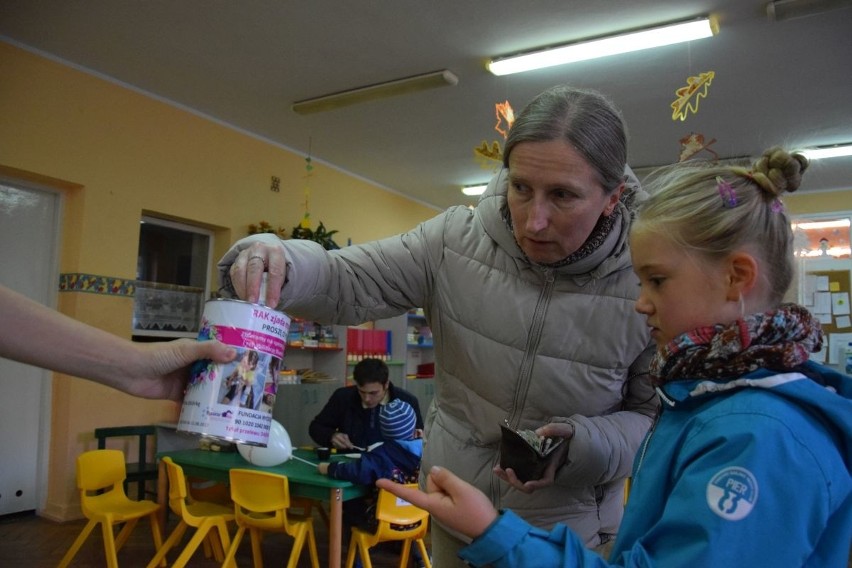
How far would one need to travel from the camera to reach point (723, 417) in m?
0.83

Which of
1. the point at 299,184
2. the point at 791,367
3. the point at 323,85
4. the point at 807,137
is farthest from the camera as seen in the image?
the point at 299,184

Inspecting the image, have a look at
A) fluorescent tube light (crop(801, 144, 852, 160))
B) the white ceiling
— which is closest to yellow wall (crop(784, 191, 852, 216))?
fluorescent tube light (crop(801, 144, 852, 160))

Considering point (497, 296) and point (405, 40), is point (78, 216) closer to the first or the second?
point (405, 40)

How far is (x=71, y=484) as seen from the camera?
4.84m

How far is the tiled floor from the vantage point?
156 inches

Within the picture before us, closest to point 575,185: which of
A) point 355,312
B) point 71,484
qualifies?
point 355,312

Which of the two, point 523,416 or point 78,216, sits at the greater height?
point 78,216

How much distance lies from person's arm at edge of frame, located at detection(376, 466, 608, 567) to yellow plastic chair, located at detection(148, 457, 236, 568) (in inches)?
120

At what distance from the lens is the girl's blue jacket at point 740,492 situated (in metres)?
0.75

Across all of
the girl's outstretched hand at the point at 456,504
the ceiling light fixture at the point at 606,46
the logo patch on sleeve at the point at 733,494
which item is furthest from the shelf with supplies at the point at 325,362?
the logo patch on sleeve at the point at 733,494

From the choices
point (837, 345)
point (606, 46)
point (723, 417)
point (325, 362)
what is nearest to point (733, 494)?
point (723, 417)

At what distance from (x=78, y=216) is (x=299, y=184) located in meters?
2.44

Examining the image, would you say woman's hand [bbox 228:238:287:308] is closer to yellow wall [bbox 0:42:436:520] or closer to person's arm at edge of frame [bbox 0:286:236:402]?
person's arm at edge of frame [bbox 0:286:236:402]

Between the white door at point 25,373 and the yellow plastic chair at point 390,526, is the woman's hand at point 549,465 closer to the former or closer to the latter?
the yellow plastic chair at point 390,526
